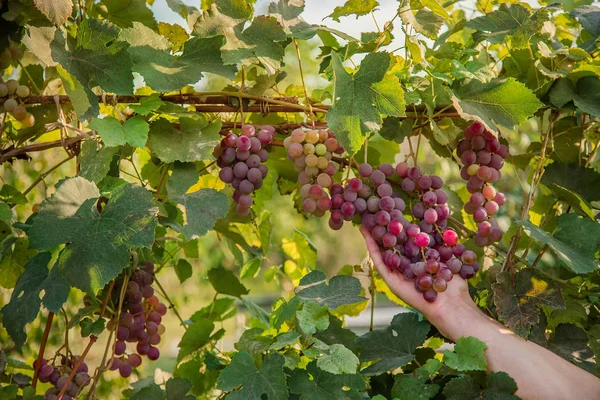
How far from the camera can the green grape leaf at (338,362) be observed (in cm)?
92

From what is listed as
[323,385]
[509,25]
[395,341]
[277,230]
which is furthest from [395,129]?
[277,230]

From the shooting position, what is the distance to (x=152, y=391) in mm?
1172

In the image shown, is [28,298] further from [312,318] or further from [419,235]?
[419,235]

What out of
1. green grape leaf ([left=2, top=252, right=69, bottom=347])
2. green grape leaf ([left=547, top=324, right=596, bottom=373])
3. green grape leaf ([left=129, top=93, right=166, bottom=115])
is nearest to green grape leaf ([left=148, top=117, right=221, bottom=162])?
green grape leaf ([left=129, top=93, right=166, bottom=115])

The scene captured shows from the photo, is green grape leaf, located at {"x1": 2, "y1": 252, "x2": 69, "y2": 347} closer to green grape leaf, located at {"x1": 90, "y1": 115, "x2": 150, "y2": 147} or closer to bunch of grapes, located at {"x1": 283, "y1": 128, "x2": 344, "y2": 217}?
green grape leaf, located at {"x1": 90, "y1": 115, "x2": 150, "y2": 147}

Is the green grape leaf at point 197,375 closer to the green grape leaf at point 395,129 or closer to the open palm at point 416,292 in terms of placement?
the open palm at point 416,292

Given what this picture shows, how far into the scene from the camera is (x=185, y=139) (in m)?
1.07

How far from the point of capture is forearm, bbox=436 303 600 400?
1010 mm

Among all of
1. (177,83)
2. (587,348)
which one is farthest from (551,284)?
(177,83)

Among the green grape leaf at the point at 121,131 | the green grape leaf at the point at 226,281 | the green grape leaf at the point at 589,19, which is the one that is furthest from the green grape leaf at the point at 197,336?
the green grape leaf at the point at 589,19

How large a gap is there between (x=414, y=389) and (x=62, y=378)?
0.69 m

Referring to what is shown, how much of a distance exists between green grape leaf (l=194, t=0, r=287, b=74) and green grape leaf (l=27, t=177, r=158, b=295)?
28 centimetres

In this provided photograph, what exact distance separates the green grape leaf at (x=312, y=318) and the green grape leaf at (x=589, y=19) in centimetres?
75

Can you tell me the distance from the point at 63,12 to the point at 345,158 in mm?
551
